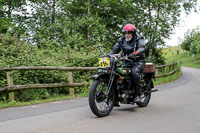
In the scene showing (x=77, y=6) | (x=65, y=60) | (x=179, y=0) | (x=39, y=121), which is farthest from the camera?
(x=179, y=0)

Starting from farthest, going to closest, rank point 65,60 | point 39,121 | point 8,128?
point 65,60
point 39,121
point 8,128

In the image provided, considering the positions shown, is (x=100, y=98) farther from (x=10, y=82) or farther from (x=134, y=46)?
(x=10, y=82)

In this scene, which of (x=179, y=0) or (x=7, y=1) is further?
(x=179, y=0)

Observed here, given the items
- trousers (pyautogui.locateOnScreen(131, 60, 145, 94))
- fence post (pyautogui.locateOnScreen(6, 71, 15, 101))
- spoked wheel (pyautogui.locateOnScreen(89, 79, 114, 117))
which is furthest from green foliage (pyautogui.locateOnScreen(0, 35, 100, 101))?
trousers (pyautogui.locateOnScreen(131, 60, 145, 94))

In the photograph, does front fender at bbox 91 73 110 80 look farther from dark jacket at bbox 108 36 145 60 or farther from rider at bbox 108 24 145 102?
dark jacket at bbox 108 36 145 60

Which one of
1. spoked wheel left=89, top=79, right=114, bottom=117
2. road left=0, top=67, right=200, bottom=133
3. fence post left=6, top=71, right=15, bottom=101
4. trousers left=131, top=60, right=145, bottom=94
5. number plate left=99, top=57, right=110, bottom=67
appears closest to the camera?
road left=0, top=67, right=200, bottom=133

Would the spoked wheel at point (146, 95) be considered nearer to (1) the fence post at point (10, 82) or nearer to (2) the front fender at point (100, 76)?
(2) the front fender at point (100, 76)

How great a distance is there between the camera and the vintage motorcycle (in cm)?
516

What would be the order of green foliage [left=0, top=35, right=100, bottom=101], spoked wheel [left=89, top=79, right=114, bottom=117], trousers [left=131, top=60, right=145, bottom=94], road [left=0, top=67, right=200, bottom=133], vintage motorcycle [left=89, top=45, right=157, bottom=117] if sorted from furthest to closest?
green foliage [left=0, top=35, right=100, bottom=101] < trousers [left=131, top=60, right=145, bottom=94] < vintage motorcycle [left=89, top=45, right=157, bottom=117] < spoked wheel [left=89, top=79, right=114, bottom=117] < road [left=0, top=67, right=200, bottom=133]

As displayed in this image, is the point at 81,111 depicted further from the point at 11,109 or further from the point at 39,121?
the point at 11,109

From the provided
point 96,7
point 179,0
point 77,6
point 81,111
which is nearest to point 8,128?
point 81,111

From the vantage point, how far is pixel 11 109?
20.7 ft

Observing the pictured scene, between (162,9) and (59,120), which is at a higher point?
(162,9)

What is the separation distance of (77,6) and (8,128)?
1840cm
